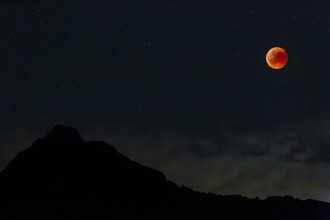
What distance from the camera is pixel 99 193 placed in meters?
109

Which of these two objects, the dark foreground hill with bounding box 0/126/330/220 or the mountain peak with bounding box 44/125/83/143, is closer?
the dark foreground hill with bounding box 0/126/330/220

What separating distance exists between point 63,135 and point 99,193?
21.2 meters

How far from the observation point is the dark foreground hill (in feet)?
310

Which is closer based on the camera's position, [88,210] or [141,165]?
[88,210]

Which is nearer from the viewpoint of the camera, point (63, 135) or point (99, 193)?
point (99, 193)

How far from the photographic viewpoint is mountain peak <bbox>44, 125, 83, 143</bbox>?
12325 cm

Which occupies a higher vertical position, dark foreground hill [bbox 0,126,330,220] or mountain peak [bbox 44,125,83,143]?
mountain peak [bbox 44,125,83,143]

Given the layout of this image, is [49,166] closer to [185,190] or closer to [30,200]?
[30,200]

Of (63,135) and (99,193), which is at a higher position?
(63,135)

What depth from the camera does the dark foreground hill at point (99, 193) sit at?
310ft

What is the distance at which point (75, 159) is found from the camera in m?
121

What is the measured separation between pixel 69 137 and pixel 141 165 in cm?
1910

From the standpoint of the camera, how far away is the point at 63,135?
124m

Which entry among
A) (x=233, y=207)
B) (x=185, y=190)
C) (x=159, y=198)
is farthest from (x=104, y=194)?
(x=233, y=207)
